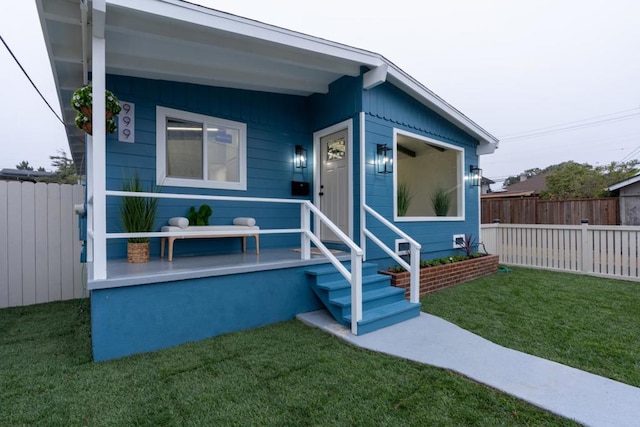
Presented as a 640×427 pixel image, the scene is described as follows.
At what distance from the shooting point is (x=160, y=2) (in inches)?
107

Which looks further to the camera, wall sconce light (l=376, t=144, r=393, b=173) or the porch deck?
wall sconce light (l=376, t=144, r=393, b=173)

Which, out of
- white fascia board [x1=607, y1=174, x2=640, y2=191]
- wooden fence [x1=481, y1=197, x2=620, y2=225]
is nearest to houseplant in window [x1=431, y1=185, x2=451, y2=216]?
wooden fence [x1=481, y1=197, x2=620, y2=225]

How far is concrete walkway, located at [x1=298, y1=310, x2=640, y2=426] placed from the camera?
179 centimetres

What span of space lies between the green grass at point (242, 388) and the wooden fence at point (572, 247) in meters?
5.61

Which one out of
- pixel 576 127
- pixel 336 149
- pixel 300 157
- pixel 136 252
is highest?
pixel 576 127

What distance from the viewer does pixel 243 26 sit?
318 cm

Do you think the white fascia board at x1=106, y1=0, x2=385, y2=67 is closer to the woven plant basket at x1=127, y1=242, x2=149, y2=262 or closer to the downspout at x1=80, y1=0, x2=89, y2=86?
the downspout at x1=80, y1=0, x2=89, y2=86

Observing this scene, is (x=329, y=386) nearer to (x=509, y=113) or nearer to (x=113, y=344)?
(x=113, y=344)

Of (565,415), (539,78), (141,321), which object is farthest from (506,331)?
(539,78)

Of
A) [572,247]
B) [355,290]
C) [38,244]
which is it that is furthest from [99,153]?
[572,247]

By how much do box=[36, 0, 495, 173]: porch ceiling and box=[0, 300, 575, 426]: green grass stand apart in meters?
2.89

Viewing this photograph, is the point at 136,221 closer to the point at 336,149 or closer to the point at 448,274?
the point at 336,149

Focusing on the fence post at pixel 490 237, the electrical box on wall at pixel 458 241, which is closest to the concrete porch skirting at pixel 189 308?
the electrical box on wall at pixel 458 241

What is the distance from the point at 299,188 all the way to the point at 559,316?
3.99 metres
